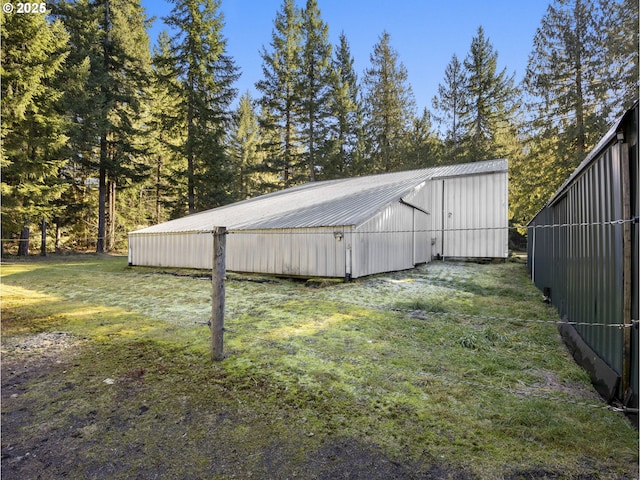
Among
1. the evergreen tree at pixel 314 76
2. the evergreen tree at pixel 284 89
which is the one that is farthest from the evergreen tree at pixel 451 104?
the evergreen tree at pixel 284 89

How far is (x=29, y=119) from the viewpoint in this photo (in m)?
13.5

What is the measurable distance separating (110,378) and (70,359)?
83 cm

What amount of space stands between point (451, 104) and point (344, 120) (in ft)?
26.0

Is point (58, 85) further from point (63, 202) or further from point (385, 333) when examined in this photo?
point (385, 333)

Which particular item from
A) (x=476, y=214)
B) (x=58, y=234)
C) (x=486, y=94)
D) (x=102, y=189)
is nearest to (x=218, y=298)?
(x=476, y=214)

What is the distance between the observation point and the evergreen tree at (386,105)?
24.8m

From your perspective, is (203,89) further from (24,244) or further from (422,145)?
(422,145)

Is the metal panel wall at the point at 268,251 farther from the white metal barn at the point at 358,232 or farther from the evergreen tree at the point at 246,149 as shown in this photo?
the evergreen tree at the point at 246,149

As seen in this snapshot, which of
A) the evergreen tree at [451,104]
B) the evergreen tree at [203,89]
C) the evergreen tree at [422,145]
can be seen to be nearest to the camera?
the evergreen tree at [203,89]

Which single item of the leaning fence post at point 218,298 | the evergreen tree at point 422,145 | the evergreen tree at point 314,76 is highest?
the evergreen tree at point 314,76

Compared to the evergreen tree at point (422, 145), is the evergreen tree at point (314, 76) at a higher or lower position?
higher

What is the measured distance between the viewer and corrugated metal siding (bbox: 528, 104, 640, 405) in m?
2.27

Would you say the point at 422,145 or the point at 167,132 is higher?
the point at 422,145

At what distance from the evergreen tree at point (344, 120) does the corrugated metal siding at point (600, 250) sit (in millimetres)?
20102
